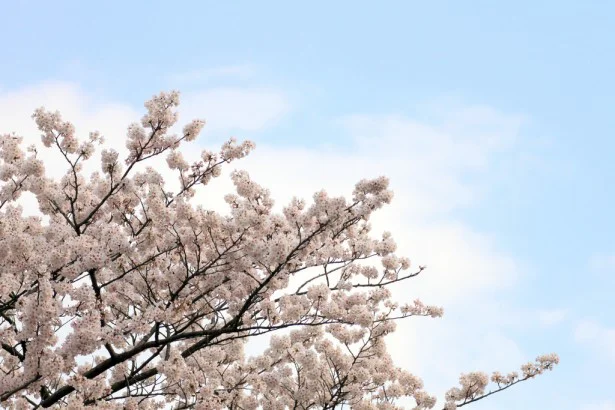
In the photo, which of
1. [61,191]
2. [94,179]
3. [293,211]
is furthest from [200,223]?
[94,179]

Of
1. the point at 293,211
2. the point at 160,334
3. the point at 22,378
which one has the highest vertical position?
the point at 293,211

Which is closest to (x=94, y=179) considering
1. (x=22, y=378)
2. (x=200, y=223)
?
(x=200, y=223)

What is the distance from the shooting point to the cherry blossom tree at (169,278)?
8.82m

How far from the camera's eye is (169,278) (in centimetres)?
1044

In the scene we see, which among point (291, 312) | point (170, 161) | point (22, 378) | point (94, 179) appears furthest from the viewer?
point (94, 179)

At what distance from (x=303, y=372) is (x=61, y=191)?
4899 mm

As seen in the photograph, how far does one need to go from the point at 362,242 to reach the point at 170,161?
3.02 metres

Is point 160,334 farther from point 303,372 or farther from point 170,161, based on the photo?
point 303,372

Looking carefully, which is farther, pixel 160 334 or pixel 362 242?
pixel 362 242

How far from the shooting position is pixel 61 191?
10633 mm

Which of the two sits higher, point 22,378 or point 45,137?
point 45,137

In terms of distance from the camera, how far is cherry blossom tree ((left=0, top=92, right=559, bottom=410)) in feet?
28.9

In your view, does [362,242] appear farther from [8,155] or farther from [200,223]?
[8,155]

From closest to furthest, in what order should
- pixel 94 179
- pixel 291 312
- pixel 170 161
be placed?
pixel 291 312 → pixel 170 161 → pixel 94 179
